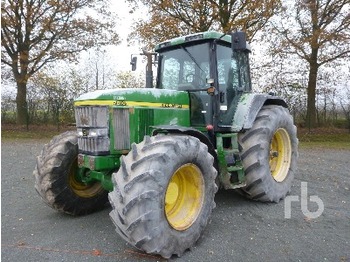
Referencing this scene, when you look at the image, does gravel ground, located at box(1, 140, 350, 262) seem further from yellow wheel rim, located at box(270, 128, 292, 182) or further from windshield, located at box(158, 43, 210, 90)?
windshield, located at box(158, 43, 210, 90)

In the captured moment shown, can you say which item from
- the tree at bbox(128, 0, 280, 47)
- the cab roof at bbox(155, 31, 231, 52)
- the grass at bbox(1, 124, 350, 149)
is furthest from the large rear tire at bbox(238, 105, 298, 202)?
the tree at bbox(128, 0, 280, 47)

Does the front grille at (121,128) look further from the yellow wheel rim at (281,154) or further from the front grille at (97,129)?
the yellow wheel rim at (281,154)

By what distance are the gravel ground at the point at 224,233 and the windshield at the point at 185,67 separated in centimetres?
193

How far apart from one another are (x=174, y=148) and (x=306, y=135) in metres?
14.5

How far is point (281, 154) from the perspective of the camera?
5855 mm

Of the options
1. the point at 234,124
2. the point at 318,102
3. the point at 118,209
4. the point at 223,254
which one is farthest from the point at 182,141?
the point at 318,102

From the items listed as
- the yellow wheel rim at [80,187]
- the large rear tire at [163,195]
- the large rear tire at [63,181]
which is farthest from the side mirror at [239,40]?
the yellow wheel rim at [80,187]

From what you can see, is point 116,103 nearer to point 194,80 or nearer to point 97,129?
point 97,129

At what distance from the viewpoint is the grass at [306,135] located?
1427 cm

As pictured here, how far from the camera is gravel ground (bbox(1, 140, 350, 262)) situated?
3475 mm

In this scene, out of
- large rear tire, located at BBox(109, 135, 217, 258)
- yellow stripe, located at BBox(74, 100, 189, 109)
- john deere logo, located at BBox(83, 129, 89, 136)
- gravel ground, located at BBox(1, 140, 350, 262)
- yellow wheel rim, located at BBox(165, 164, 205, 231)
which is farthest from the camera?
john deere logo, located at BBox(83, 129, 89, 136)

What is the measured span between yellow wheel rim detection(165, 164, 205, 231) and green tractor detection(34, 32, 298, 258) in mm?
12

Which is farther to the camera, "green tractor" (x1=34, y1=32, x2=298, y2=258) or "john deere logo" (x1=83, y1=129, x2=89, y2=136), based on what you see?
"john deere logo" (x1=83, y1=129, x2=89, y2=136)

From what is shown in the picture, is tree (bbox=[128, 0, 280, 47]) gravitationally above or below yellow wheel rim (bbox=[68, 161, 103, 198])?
above
